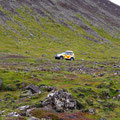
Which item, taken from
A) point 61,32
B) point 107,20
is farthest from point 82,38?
point 107,20

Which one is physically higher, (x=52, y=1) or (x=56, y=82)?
(x=52, y=1)

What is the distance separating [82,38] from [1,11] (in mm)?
39914

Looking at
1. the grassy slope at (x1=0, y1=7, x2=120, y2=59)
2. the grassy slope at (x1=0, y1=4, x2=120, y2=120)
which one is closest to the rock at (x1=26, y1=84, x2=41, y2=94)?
the grassy slope at (x1=0, y1=4, x2=120, y2=120)

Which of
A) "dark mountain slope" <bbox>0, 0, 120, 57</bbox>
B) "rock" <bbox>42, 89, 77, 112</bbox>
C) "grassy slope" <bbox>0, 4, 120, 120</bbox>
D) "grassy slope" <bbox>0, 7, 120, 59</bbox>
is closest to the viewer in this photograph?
"rock" <bbox>42, 89, 77, 112</bbox>

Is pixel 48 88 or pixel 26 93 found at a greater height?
pixel 48 88

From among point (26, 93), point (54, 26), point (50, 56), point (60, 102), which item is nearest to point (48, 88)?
point (26, 93)

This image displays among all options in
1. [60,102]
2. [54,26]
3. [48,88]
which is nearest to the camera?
[60,102]

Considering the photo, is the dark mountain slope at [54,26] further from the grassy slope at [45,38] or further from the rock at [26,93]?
the rock at [26,93]

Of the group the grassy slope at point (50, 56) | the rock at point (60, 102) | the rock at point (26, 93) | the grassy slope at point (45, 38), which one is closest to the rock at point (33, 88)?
the rock at point (26, 93)

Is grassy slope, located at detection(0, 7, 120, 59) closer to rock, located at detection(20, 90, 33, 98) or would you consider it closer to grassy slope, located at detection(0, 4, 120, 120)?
grassy slope, located at detection(0, 4, 120, 120)

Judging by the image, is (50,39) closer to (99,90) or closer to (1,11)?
(1,11)

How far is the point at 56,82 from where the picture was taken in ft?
68.6

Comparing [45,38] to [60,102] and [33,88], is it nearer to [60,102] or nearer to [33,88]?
[33,88]

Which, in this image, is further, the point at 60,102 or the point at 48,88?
the point at 48,88
